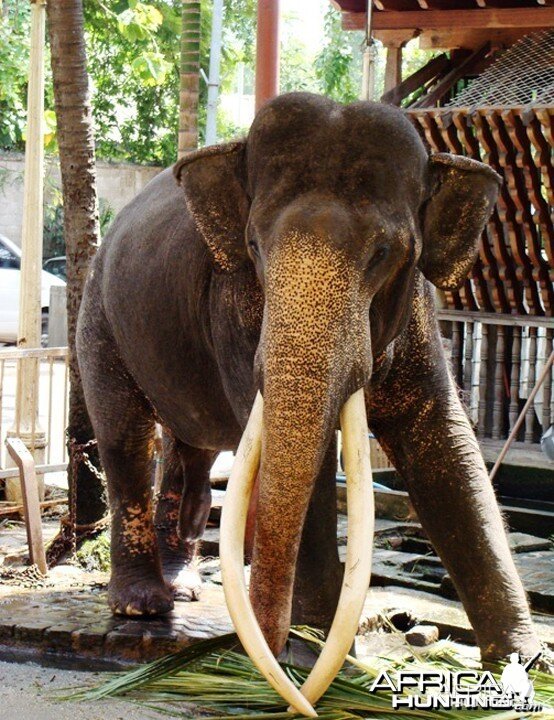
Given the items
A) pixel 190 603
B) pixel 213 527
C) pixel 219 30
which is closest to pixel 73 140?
pixel 213 527

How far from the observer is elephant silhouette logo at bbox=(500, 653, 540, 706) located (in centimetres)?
439

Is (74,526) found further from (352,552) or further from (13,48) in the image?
(13,48)

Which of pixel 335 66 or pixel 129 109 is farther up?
pixel 335 66

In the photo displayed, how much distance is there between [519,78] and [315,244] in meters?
5.53

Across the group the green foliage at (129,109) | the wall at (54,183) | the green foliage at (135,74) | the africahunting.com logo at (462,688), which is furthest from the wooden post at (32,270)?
the wall at (54,183)

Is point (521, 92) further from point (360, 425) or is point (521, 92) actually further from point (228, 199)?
point (360, 425)

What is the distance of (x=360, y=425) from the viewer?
4051 mm

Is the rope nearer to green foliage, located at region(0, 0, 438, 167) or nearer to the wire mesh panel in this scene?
the wire mesh panel

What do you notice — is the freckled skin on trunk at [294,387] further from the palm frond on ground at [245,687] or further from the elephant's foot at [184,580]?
the elephant's foot at [184,580]

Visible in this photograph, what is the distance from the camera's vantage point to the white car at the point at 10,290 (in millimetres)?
22547

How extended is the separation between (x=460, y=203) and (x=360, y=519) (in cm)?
130

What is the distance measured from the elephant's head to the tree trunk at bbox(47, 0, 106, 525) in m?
3.42

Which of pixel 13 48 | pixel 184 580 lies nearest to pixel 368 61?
pixel 184 580

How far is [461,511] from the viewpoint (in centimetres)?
490
